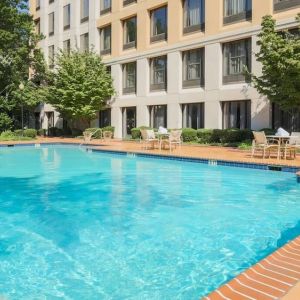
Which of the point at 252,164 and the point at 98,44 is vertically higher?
the point at 98,44

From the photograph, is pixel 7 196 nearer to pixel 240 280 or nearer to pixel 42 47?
pixel 240 280

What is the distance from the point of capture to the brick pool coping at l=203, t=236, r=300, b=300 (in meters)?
3.02

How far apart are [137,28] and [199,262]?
81.4 ft

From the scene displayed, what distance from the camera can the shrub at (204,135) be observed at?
21.8m

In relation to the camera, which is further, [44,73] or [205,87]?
[44,73]

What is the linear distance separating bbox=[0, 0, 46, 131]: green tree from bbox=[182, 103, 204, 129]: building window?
44.1 ft

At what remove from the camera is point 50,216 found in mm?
7582

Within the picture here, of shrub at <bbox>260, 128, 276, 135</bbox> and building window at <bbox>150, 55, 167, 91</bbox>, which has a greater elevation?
building window at <bbox>150, 55, 167, 91</bbox>

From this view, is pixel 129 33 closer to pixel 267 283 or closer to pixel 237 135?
pixel 237 135

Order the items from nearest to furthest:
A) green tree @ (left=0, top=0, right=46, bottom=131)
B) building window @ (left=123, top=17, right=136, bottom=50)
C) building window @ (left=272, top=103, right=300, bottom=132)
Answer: building window @ (left=272, top=103, right=300, bottom=132), building window @ (left=123, top=17, right=136, bottom=50), green tree @ (left=0, top=0, right=46, bottom=131)

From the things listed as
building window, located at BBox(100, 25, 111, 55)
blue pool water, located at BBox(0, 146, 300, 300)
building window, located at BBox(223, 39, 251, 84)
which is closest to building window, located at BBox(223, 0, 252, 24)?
building window, located at BBox(223, 39, 251, 84)

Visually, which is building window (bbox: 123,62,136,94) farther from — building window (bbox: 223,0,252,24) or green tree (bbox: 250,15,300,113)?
green tree (bbox: 250,15,300,113)

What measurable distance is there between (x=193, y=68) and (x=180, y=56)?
1264mm

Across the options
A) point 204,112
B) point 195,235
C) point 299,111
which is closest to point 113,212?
point 195,235
